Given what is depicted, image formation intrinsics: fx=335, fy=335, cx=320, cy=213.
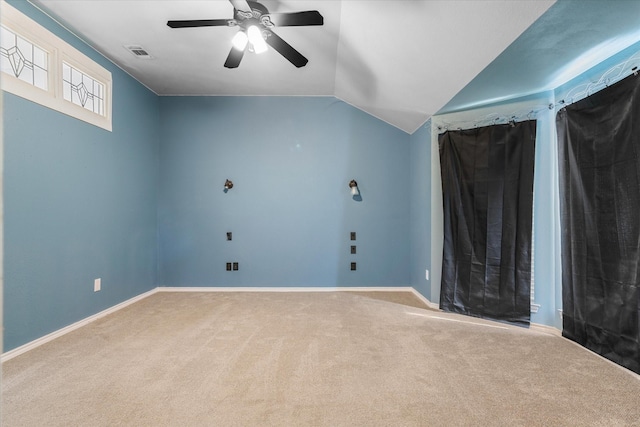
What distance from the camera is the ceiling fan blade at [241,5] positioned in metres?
2.31

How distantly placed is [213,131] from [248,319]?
8.31ft

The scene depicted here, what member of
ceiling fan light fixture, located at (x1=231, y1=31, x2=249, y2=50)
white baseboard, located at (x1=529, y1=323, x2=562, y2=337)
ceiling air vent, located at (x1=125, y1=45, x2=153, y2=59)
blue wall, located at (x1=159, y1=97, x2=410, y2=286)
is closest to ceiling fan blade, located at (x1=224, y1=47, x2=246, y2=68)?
ceiling fan light fixture, located at (x1=231, y1=31, x2=249, y2=50)

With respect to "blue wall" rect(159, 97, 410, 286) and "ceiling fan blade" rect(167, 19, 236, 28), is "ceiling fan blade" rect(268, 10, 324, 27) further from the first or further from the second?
"blue wall" rect(159, 97, 410, 286)

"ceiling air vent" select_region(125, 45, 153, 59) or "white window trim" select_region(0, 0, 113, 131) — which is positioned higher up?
"ceiling air vent" select_region(125, 45, 153, 59)

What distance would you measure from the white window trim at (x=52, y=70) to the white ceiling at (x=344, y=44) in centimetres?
19

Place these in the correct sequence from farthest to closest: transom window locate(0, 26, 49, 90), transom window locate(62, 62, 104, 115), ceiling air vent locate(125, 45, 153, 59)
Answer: ceiling air vent locate(125, 45, 153, 59), transom window locate(62, 62, 104, 115), transom window locate(0, 26, 49, 90)

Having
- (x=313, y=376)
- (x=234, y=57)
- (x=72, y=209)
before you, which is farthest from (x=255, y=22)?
(x=313, y=376)

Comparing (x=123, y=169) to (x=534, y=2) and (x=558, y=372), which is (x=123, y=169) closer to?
(x=534, y=2)

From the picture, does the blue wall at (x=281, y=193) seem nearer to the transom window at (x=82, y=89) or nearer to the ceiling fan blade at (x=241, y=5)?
the transom window at (x=82, y=89)

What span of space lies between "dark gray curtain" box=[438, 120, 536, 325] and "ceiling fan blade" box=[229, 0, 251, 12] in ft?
7.42

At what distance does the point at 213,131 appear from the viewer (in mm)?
4441

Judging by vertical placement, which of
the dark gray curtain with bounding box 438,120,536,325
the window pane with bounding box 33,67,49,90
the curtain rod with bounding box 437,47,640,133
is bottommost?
the dark gray curtain with bounding box 438,120,536,325

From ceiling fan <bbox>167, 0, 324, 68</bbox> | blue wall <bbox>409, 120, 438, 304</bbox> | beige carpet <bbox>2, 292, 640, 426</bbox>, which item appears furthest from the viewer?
blue wall <bbox>409, 120, 438, 304</bbox>

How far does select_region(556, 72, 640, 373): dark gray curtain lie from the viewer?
2.21 meters
